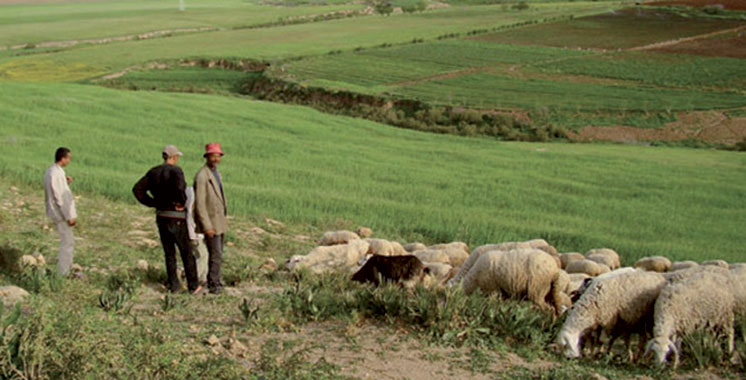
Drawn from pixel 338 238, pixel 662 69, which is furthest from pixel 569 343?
pixel 662 69

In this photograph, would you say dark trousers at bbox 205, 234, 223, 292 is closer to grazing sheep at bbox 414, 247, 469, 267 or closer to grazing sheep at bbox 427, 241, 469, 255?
grazing sheep at bbox 414, 247, 469, 267

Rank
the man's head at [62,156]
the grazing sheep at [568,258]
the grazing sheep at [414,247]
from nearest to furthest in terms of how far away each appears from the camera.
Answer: the man's head at [62,156] < the grazing sheep at [568,258] < the grazing sheep at [414,247]

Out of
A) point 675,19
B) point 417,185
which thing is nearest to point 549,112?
point 417,185

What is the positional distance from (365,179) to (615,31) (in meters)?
53.9

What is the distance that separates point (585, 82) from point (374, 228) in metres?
34.4

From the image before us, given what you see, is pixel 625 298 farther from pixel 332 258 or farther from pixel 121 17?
pixel 121 17

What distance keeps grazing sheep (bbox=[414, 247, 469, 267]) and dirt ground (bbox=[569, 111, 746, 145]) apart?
2343cm

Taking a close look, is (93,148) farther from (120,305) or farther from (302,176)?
(120,305)

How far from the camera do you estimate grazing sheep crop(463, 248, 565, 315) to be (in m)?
9.65

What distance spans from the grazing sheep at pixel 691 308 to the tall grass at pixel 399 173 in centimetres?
769

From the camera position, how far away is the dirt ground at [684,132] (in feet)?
118

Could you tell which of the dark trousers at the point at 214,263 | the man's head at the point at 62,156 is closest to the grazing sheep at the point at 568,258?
the dark trousers at the point at 214,263

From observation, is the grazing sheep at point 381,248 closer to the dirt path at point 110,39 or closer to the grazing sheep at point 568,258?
the grazing sheep at point 568,258

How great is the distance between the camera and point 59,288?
31.4 ft
